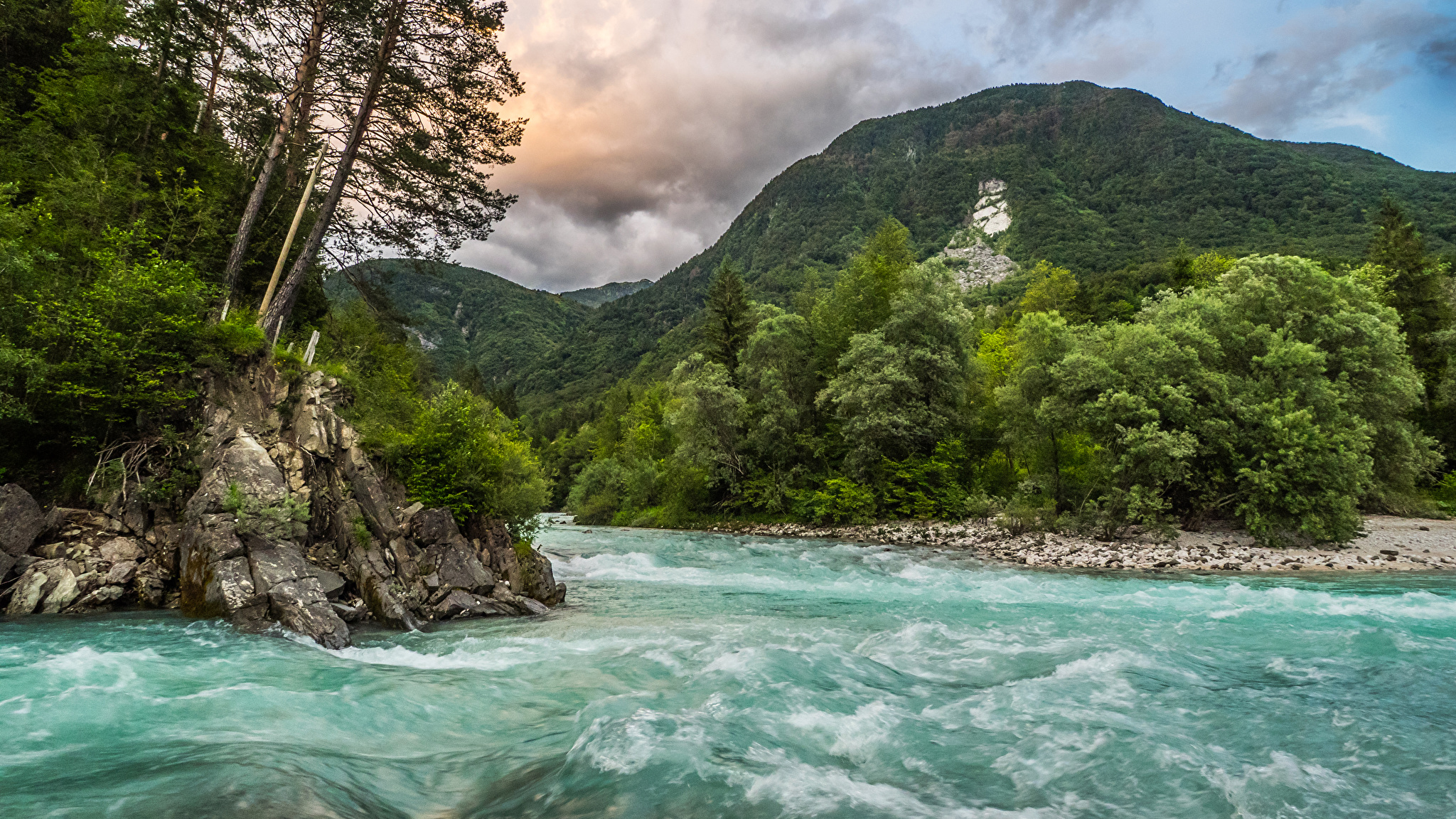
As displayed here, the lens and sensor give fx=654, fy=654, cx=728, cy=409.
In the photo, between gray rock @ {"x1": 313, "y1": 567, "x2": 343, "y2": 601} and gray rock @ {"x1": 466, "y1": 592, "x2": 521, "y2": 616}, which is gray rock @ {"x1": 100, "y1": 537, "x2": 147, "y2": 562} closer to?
gray rock @ {"x1": 313, "y1": 567, "x2": 343, "y2": 601}

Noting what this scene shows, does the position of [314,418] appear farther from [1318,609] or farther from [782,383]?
[782,383]

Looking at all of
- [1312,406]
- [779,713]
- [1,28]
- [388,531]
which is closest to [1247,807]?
[779,713]

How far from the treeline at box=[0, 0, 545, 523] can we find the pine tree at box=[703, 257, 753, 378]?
91.3ft

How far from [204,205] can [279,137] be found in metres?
2.72

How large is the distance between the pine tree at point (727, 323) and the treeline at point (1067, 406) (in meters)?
0.15

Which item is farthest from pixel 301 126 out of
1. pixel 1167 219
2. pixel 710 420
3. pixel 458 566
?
pixel 1167 219

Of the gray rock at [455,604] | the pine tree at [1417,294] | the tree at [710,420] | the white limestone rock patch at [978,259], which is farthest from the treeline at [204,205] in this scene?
the white limestone rock patch at [978,259]

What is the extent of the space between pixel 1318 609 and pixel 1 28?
117 ft

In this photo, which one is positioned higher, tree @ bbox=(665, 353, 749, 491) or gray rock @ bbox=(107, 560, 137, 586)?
tree @ bbox=(665, 353, 749, 491)

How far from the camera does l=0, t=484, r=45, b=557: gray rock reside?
9.95 metres

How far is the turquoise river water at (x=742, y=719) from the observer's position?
500 centimetres

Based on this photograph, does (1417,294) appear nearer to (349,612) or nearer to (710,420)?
(710,420)

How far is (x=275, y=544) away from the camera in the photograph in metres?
10.8

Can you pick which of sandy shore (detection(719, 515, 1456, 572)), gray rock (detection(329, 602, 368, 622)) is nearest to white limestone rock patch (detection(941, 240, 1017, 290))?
sandy shore (detection(719, 515, 1456, 572))
